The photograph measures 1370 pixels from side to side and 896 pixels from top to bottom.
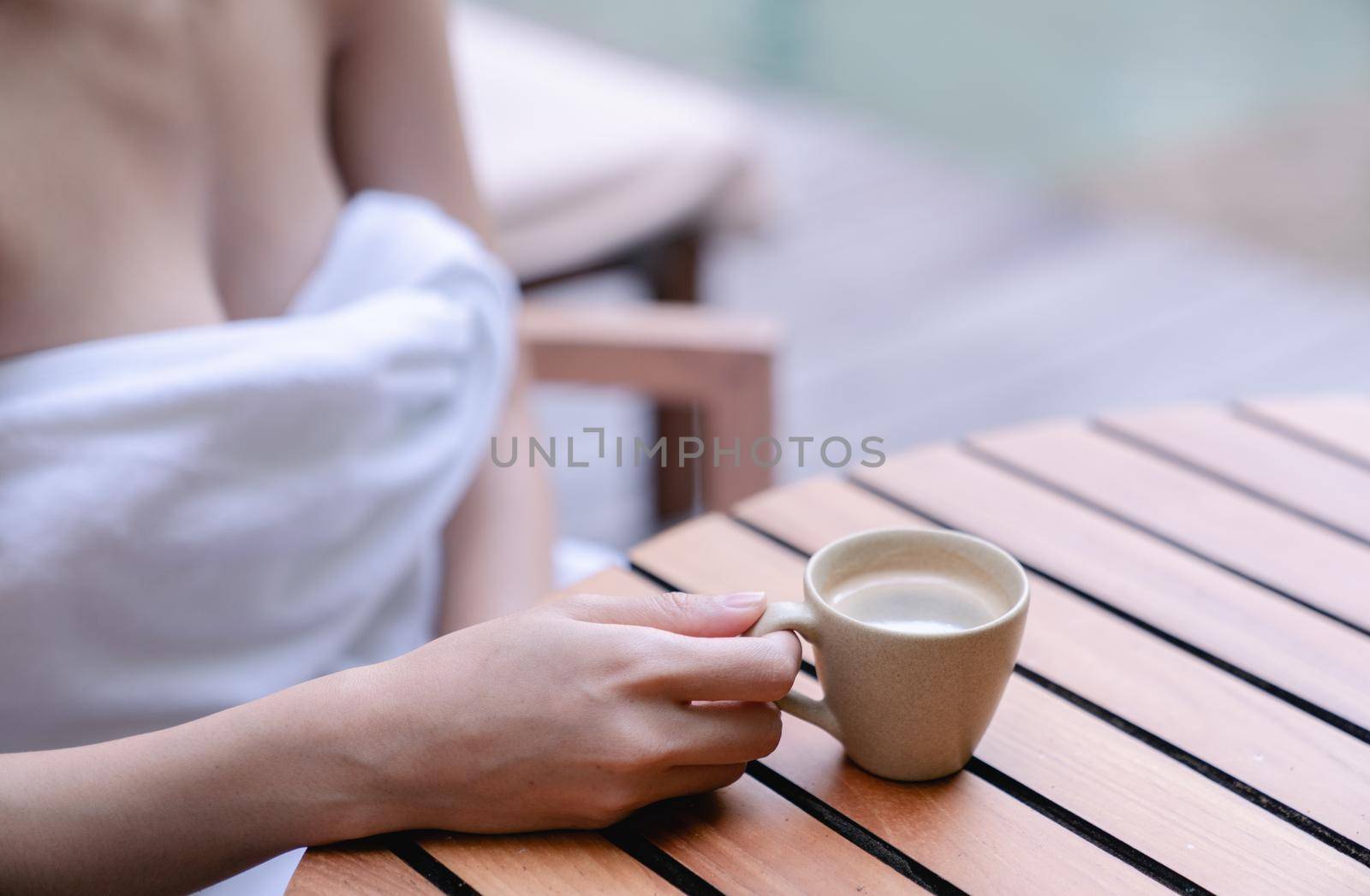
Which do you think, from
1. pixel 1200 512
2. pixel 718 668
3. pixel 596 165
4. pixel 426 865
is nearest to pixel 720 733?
pixel 718 668

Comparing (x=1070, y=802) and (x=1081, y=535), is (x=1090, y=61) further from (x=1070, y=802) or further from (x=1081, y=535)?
(x=1070, y=802)

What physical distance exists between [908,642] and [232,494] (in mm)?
416

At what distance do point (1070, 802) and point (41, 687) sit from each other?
1.75 feet

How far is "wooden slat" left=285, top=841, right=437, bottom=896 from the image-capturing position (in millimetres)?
514

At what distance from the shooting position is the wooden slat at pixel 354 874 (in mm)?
514

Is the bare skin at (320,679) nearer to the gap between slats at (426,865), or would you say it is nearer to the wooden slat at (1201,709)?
the gap between slats at (426,865)

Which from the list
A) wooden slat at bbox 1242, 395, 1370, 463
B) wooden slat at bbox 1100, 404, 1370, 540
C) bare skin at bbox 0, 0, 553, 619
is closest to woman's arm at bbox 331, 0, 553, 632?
bare skin at bbox 0, 0, 553, 619

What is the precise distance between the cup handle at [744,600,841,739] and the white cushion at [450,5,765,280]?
1.03m

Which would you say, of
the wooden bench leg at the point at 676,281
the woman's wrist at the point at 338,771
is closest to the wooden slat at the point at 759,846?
the woman's wrist at the point at 338,771

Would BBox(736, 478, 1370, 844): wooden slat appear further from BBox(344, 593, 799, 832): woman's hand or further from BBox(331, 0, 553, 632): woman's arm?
BBox(331, 0, 553, 632): woman's arm

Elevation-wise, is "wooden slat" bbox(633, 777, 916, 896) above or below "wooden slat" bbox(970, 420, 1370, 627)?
below

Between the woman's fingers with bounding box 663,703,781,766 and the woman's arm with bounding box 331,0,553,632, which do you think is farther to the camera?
the woman's arm with bounding box 331,0,553,632

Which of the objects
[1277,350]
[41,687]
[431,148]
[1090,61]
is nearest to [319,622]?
[41,687]

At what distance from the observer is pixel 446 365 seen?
2.79 feet
